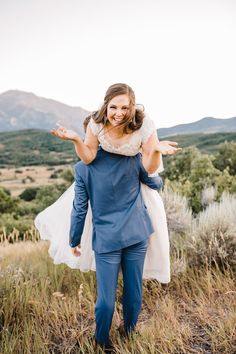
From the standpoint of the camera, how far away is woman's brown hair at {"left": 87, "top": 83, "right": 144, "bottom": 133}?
287cm

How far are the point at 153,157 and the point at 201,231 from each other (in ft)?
7.14

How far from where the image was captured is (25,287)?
414cm

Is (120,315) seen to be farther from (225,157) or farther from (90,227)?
(225,157)

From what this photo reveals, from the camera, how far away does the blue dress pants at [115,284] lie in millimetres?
2984

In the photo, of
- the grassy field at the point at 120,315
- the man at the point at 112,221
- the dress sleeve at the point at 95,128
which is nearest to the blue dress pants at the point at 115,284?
the man at the point at 112,221

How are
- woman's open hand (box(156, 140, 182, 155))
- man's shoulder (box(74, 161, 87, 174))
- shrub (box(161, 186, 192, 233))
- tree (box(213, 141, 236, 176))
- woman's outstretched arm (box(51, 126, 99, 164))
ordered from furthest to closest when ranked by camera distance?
tree (box(213, 141, 236, 176)) → shrub (box(161, 186, 192, 233)) → man's shoulder (box(74, 161, 87, 174)) → woman's outstretched arm (box(51, 126, 99, 164)) → woman's open hand (box(156, 140, 182, 155))

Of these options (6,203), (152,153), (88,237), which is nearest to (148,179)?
(152,153)

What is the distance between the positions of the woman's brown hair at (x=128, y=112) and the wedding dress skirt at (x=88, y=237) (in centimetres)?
56

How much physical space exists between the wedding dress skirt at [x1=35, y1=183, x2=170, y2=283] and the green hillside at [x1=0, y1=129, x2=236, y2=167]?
69560 millimetres

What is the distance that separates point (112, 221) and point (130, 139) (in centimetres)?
60

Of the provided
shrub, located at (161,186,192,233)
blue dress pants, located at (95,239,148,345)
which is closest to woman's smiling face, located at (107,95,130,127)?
blue dress pants, located at (95,239,148,345)

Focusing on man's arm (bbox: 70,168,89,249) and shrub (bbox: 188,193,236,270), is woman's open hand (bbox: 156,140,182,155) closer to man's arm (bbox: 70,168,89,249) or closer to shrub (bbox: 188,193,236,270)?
man's arm (bbox: 70,168,89,249)

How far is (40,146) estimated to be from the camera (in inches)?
4011

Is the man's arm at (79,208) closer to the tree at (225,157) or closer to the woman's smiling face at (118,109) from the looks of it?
the woman's smiling face at (118,109)
